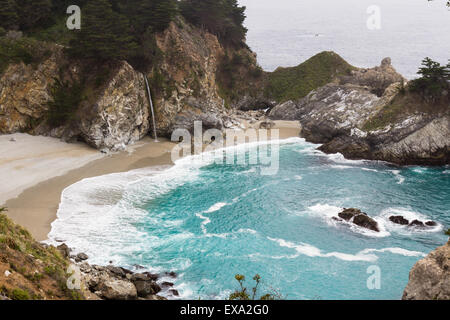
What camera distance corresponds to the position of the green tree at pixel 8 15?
172ft

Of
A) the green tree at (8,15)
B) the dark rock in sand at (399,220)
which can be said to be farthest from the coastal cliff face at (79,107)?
the dark rock in sand at (399,220)

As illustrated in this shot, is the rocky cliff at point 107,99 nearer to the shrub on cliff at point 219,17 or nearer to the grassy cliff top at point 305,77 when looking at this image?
the shrub on cliff at point 219,17

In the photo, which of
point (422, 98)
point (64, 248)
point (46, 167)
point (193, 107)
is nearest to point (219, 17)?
point (193, 107)

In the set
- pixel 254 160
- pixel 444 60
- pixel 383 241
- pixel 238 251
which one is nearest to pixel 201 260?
pixel 238 251

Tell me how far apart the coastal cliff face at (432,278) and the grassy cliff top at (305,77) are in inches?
2273

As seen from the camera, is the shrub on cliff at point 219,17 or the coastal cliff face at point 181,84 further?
the shrub on cliff at point 219,17

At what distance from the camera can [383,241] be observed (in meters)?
29.7

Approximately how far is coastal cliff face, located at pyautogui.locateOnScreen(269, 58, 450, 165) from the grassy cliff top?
33.9ft

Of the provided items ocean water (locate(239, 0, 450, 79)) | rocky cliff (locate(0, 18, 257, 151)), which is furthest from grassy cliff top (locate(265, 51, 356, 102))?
ocean water (locate(239, 0, 450, 79))

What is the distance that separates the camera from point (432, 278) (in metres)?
15.5

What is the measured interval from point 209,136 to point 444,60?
80288mm

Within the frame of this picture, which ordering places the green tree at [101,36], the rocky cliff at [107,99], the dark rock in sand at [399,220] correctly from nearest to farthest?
the dark rock in sand at [399,220] → the green tree at [101,36] → the rocky cliff at [107,99]

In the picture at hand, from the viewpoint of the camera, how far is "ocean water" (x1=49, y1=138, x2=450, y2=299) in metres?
25.8
